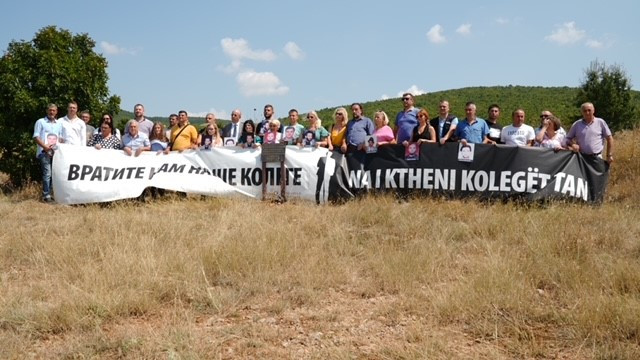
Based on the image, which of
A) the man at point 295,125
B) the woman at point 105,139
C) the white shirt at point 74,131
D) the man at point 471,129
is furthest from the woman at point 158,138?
the man at point 471,129

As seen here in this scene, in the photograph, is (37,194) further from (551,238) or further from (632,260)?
(632,260)

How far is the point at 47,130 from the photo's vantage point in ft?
32.5

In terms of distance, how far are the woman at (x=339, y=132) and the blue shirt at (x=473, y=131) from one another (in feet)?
7.34

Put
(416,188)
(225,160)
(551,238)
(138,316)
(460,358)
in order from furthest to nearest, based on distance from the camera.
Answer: (225,160) → (416,188) → (551,238) → (138,316) → (460,358)

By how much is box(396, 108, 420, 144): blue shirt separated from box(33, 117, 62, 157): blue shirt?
7.05 meters

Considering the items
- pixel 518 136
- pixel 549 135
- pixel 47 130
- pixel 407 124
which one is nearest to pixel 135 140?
pixel 47 130

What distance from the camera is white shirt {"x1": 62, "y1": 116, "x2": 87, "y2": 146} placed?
33.0ft

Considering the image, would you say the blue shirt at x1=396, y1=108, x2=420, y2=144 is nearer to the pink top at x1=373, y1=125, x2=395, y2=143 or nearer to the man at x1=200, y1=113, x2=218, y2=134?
the pink top at x1=373, y1=125, x2=395, y2=143

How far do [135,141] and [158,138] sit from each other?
0.50m

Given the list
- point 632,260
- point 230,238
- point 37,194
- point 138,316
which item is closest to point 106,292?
point 138,316

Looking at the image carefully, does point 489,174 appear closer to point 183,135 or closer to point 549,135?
point 549,135

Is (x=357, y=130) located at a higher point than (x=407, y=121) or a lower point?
lower

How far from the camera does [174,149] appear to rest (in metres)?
10.3

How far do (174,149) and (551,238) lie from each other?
7563 mm
